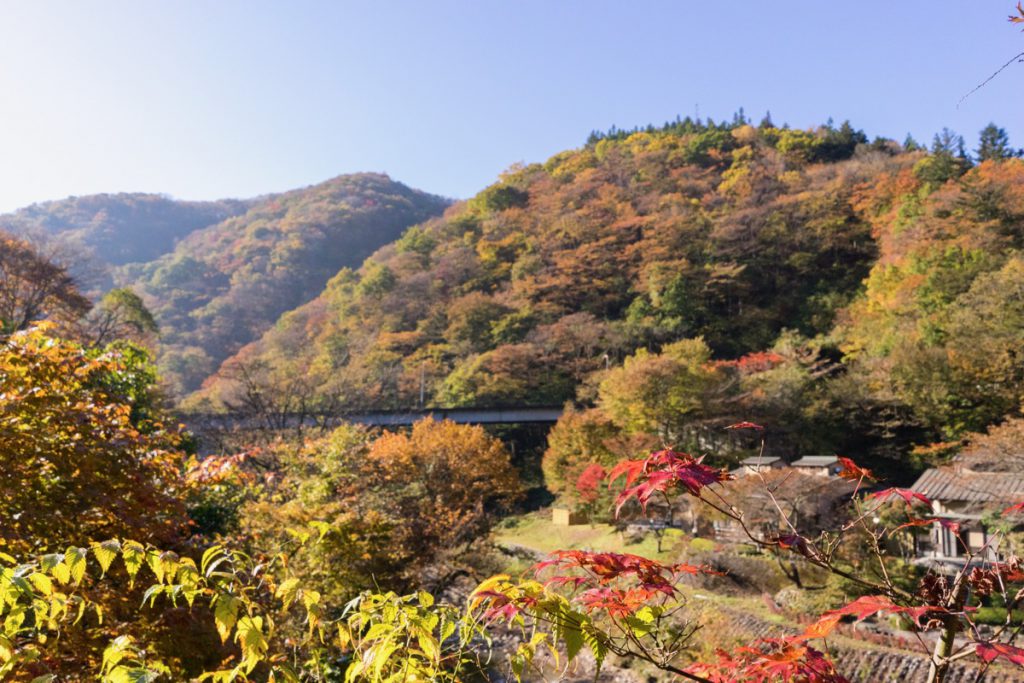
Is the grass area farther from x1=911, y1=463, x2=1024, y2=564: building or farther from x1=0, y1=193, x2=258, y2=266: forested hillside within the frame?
x1=0, y1=193, x2=258, y2=266: forested hillside

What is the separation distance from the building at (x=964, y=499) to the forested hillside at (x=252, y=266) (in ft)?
143

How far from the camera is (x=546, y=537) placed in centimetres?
2152

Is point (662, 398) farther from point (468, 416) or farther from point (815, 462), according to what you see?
point (468, 416)

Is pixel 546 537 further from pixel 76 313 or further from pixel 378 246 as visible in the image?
pixel 378 246

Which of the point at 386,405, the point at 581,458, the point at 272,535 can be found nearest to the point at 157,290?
the point at 386,405

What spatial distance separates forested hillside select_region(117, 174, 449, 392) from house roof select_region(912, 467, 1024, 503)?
1713 inches

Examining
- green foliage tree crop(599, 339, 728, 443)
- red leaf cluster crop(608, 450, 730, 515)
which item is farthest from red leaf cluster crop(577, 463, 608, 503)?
red leaf cluster crop(608, 450, 730, 515)

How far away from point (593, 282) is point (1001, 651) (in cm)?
3826

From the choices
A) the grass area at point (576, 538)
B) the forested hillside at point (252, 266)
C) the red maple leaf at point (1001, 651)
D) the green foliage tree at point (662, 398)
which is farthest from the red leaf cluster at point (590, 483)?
the forested hillside at point (252, 266)

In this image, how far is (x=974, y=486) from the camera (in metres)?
13.7

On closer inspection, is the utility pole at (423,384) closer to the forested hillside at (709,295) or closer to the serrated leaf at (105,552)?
the forested hillside at (709,295)

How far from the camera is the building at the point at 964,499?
506 inches

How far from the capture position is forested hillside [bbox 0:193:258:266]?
70.7 metres

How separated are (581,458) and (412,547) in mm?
13296
